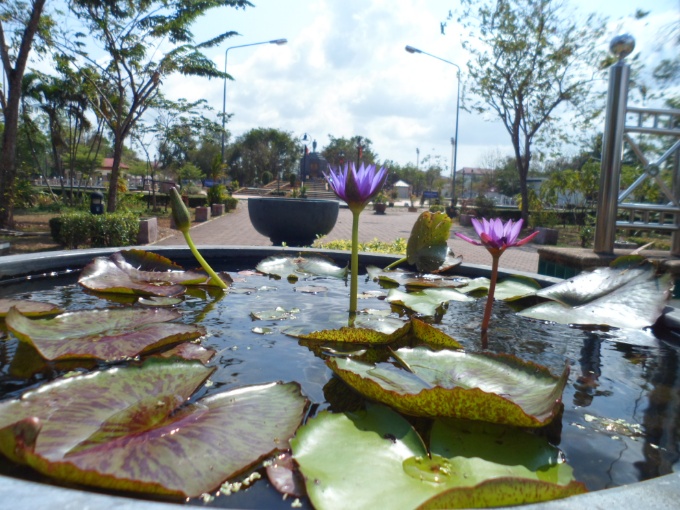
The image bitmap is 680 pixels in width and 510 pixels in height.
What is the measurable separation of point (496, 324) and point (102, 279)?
150 centimetres

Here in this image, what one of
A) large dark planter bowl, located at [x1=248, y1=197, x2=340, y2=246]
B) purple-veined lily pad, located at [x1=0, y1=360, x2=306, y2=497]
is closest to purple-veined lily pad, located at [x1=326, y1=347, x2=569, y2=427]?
purple-veined lily pad, located at [x1=0, y1=360, x2=306, y2=497]

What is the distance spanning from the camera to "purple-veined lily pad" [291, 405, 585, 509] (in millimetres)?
657

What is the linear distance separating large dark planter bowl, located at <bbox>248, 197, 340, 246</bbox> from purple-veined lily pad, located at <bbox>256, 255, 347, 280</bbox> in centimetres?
165

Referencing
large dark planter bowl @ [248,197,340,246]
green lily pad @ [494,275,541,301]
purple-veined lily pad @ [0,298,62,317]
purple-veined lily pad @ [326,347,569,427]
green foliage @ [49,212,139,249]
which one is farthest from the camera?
green foliage @ [49,212,139,249]

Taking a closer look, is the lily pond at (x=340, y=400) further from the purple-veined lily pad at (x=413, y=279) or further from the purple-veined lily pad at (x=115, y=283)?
the purple-veined lily pad at (x=413, y=279)

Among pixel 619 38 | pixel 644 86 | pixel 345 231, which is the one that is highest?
pixel 644 86

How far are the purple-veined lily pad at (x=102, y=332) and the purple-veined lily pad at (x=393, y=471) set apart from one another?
1.96 ft

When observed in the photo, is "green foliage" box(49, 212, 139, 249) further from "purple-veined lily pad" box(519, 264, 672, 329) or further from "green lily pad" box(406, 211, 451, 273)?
"purple-veined lily pad" box(519, 264, 672, 329)

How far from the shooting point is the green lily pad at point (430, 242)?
7.87 ft

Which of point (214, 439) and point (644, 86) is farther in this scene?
point (644, 86)

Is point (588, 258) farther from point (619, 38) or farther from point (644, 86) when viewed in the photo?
point (644, 86)

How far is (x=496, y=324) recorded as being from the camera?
67.3 inches

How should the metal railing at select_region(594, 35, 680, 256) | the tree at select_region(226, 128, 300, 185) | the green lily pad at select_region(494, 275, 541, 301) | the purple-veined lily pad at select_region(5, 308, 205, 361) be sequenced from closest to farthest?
the purple-veined lily pad at select_region(5, 308, 205, 361)
the green lily pad at select_region(494, 275, 541, 301)
the metal railing at select_region(594, 35, 680, 256)
the tree at select_region(226, 128, 300, 185)

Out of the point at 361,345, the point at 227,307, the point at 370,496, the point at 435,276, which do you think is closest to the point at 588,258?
the point at 435,276
